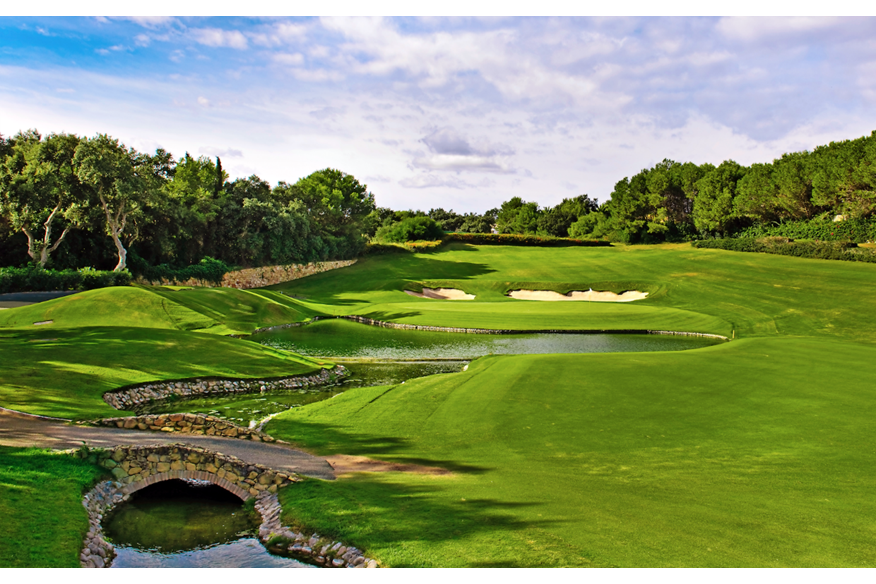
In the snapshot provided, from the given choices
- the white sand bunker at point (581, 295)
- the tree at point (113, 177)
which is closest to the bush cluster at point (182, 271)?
the tree at point (113, 177)

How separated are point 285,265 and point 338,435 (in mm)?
56086

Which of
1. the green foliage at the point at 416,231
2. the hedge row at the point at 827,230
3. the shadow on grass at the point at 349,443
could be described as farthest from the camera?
the green foliage at the point at 416,231

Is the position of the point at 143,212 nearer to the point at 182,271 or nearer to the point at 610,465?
the point at 182,271

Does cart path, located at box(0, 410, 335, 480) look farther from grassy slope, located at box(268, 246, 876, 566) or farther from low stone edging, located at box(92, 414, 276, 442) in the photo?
grassy slope, located at box(268, 246, 876, 566)

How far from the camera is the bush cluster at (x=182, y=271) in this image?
52.5 meters

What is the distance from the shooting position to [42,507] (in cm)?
720

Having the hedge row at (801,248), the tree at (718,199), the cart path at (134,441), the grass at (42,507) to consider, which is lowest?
the cart path at (134,441)

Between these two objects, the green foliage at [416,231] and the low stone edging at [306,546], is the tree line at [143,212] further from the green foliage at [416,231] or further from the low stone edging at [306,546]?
the low stone edging at [306,546]

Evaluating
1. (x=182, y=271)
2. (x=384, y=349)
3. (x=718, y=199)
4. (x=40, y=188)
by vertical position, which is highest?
(x=718, y=199)

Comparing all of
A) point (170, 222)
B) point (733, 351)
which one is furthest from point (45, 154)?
point (733, 351)

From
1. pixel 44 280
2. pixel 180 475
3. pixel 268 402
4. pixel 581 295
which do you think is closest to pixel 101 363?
pixel 268 402

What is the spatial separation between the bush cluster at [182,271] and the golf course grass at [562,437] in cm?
2204

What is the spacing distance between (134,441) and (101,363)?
9.69m

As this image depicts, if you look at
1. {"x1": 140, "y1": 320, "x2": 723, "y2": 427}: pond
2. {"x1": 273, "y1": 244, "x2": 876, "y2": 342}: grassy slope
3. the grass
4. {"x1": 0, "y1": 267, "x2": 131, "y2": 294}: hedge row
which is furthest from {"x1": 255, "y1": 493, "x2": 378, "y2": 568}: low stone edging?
{"x1": 0, "y1": 267, "x2": 131, "y2": 294}: hedge row
